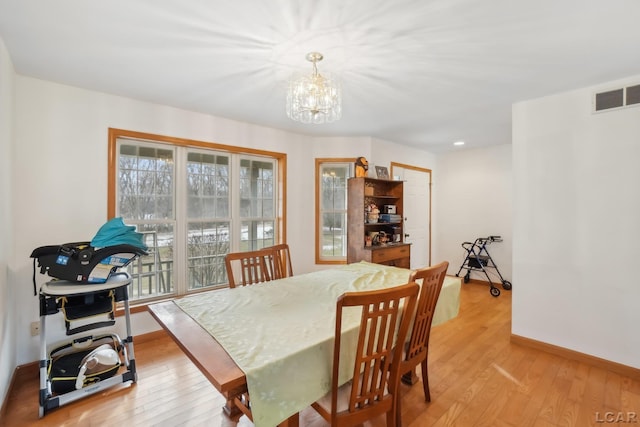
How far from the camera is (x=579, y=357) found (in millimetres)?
2621

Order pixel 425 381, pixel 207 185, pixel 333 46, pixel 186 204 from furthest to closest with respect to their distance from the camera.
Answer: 1. pixel 207 185
2. pixel 186 204
3. pixel 425 381
4. pixel 333 46

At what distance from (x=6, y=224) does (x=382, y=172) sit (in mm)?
4011

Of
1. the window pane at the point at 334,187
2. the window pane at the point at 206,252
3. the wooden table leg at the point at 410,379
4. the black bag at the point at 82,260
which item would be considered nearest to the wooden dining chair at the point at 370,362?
the wooden table leg at the point at 410,379

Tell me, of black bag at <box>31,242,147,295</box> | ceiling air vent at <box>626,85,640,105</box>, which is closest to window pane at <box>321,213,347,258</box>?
black bag at <box>31,242,147,295</box>

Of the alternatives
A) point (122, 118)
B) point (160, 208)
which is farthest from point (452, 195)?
point (122, 118)

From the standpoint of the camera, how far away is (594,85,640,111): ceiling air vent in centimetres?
238

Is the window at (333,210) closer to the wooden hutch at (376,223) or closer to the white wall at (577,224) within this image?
the wooden hutch at (376,223)

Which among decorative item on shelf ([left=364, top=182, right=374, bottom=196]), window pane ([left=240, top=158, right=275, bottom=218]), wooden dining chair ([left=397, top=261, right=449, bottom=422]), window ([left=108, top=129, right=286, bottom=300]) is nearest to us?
wooden dining chair ([left=397, top=261, right=449, bottom=422])

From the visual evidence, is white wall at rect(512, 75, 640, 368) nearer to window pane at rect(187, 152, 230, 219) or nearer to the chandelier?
the chandelier

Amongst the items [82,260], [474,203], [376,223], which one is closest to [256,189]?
[376,223]

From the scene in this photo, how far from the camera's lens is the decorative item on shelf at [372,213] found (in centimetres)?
427

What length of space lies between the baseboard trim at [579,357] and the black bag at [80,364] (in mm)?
3667

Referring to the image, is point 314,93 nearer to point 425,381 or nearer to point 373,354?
point 373,354

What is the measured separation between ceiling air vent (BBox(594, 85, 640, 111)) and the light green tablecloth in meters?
2.02
